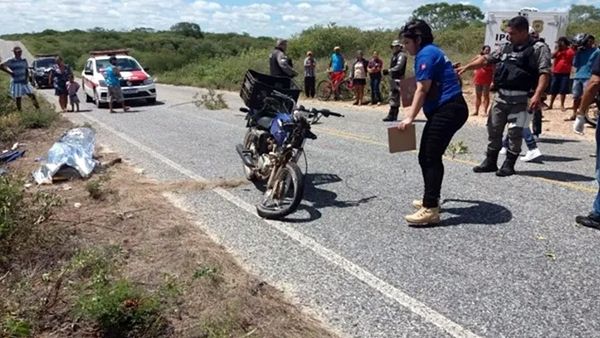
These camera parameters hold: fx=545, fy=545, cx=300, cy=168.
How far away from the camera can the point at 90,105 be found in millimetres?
19188

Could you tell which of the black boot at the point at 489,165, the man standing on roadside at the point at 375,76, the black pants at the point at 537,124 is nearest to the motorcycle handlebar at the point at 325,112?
the black boot at the point at 489,165

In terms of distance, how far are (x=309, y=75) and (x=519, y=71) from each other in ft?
45.4

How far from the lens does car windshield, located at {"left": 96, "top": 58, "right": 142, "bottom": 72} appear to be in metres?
19.0

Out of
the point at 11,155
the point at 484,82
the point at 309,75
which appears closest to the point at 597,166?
the point at 11,155

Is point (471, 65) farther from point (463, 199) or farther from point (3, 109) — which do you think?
point (3, 109)

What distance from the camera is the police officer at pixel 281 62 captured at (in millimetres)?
8852

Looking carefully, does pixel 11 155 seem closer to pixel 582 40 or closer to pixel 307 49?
pixel 582 40

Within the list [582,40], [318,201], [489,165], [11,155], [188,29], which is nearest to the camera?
[318,201]

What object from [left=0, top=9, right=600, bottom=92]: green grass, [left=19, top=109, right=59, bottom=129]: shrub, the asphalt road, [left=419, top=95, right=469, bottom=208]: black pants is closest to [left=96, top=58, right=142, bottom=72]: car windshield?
[left=19, top=109, right=59, bottom=129]: shrub

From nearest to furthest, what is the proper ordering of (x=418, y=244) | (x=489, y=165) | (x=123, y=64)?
1. (x=418, y=244)
2. (x=489, y=165)
3. (x=123, y=64)

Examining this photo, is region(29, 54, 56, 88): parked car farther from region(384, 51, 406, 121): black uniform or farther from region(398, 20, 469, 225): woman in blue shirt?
region(398, 20, 469, 225): woman in blue shirt

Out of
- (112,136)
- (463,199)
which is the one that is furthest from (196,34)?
(463,199)

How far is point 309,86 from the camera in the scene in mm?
20469

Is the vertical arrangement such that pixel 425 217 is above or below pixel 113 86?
below
